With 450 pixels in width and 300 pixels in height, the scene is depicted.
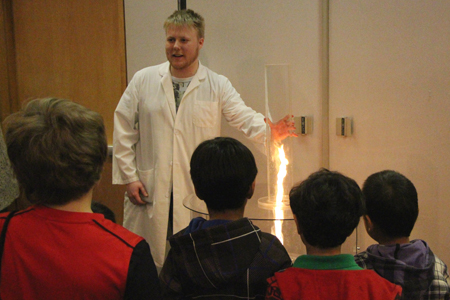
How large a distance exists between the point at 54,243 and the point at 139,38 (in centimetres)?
226

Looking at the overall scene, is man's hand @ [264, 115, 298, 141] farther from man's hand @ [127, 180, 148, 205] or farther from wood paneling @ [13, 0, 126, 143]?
wood paneling @ [13, 0, 126, 143]

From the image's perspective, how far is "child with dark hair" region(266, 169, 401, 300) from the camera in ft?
3.03

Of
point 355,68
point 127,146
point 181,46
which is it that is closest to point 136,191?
point 127,146

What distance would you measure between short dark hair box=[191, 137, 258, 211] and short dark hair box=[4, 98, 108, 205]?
0.90 ft

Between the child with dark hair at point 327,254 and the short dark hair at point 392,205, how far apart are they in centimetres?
19

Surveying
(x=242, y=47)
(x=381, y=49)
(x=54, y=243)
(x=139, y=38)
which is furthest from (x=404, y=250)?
(x=139, y=38)

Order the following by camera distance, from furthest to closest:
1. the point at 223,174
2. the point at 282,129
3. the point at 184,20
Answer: the point at 184,20
the point at 282,129
the point at 223,174

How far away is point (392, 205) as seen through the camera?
1.15 m

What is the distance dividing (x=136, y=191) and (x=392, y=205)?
1.49 m

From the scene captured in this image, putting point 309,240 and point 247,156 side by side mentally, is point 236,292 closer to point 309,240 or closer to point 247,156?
point 309,240

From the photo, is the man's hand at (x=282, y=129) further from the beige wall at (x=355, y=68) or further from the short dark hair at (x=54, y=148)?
the short dark hair at (x=54, y=148)

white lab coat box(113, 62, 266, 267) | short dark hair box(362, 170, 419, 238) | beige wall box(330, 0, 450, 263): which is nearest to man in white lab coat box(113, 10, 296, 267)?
white lab coat box(113, 62, 266, 267)

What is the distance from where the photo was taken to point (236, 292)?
1041mm

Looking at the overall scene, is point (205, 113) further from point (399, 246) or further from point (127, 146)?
point (399, 246)
